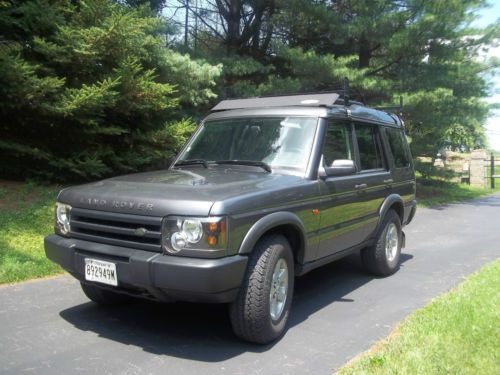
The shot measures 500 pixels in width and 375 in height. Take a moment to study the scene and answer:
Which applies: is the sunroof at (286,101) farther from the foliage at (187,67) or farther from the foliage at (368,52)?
the foliage at (368,52)

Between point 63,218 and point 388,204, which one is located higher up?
point 63,218

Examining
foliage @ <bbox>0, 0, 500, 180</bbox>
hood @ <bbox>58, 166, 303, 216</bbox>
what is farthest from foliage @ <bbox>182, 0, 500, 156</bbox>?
hood @ <bbox>58, 166, 303, 216</bbox>

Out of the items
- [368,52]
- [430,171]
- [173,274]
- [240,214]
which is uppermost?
[368,52]

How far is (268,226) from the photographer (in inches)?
150

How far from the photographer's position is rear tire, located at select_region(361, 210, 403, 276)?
6004 mm

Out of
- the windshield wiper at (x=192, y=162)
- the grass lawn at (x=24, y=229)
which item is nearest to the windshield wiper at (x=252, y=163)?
the windshield wiper at (x=192, y=162)

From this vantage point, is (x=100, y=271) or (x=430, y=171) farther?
(x=430, y=171)

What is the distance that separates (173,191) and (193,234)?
41 centimetres

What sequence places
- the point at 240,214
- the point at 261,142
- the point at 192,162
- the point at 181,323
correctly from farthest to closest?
the point at 192,162, the point at 261,142, the point at 181,323, the point at 240,214

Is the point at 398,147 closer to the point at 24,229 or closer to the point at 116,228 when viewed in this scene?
the point at 116,228

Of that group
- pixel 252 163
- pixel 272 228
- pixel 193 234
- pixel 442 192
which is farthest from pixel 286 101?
pixel 442 192

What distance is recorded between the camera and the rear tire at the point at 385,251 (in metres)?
6.00

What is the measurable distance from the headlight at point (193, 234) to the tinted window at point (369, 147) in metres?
2.64

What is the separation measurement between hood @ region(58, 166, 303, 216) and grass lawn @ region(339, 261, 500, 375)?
148 centimetres
